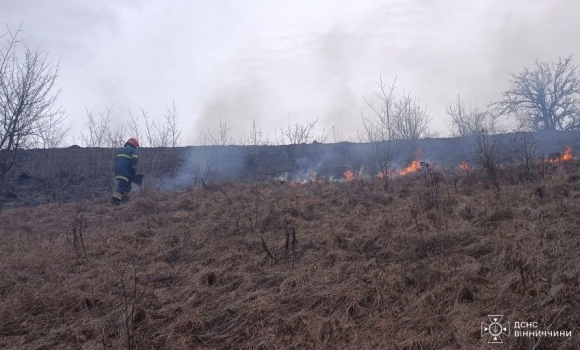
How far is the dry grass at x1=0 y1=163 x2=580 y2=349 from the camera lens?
438 centimetres

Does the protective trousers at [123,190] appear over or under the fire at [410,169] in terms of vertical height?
under

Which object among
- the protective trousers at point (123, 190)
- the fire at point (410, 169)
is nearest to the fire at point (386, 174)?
the fire at point (410, 169)

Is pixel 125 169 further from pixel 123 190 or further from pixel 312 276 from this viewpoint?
pixel 312 276

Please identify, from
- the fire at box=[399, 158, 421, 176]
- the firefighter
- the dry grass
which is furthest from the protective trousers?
the fire at box=[399, 158, 421, 176]

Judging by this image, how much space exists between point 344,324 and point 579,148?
15657 mm

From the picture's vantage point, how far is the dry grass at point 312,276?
4375 millimetres

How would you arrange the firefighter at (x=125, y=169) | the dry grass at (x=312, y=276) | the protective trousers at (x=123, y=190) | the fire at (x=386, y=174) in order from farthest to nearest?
the firefighter at (x=125, y=169), the protective trousers at (x=123, y=190), the fire at (x=386, y=174), the dry grass at (x=312, y=276)

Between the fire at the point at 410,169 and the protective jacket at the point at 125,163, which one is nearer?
the protective jacket at the point at 125,163

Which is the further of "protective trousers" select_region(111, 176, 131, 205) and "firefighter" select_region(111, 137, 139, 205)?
"firefighter" select_region(111, 137, 139, 205)

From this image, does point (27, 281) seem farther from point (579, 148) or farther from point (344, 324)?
point (579, 148)

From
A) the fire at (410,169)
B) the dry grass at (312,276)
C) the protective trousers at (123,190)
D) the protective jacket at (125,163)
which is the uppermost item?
the protective jacket at (125,163)

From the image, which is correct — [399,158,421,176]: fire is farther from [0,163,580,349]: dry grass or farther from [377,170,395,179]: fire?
[0,163,580,349]: dry grass

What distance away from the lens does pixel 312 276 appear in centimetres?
563

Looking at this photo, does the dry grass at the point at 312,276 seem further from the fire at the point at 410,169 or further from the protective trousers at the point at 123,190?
the fire at the point at 410,169
